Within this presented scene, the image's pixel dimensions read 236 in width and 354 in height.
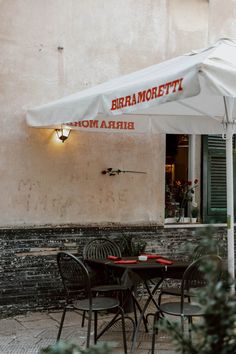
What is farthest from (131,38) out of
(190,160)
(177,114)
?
(190,160)

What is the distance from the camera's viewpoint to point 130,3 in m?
7.59

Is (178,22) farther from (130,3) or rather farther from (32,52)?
(32,52)

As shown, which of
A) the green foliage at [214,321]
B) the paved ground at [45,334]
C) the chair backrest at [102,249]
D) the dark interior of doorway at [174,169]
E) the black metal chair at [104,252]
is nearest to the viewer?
the green foliage at [214,321]

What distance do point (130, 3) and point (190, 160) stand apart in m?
2.50

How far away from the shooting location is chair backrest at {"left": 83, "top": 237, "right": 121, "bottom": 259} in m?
6.32

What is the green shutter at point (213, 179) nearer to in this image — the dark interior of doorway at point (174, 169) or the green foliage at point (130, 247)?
the dark interior of doorway at point (174, 169)

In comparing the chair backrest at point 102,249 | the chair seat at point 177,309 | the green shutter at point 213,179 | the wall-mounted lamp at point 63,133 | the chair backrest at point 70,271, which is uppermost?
the wall-mounted lamp at point 63,133

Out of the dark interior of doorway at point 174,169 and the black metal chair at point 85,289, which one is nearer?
the black metal chair at point 85,289

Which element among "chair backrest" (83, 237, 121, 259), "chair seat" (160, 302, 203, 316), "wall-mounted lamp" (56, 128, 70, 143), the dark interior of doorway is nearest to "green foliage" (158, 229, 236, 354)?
"chair seat" (160, 302, 203, 316)

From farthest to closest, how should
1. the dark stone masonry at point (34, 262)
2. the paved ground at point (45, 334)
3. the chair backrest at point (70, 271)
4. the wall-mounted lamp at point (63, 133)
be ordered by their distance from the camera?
the wall-mounted lamp at point (63, 133) → the dark stone masonry at point (34, 262) → the paved ground at point (45, 334) → the chair backrest at point (70, 271)

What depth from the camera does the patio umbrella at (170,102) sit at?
4.05m

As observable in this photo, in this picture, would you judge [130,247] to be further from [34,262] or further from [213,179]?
[213,179]

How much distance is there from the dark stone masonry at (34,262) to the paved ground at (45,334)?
188 mm

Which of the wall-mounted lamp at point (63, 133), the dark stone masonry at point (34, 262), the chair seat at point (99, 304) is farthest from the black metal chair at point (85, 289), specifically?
the wall-mounted lamp at point (63, 133)
